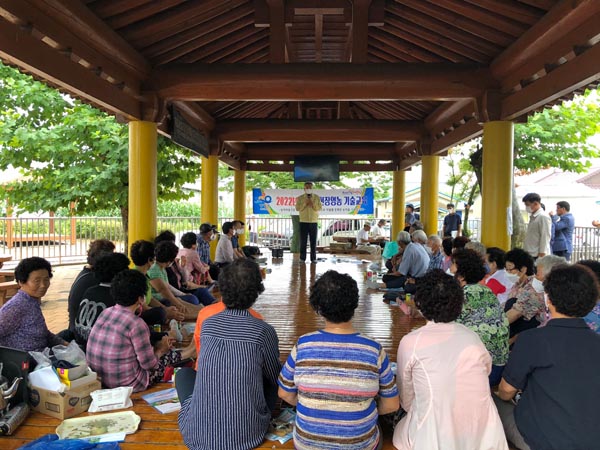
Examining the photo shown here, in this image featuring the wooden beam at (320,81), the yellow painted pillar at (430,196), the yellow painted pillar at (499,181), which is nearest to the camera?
the wooden beam at (320,81)

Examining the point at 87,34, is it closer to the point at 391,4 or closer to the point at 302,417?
the point at 391,4

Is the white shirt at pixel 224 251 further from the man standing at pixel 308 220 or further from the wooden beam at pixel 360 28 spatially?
the wooden beam at pixel 360 28

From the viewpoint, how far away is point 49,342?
3.15 m

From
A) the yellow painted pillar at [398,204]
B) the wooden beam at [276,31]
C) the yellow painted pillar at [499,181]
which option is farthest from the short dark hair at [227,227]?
the yellow painted pillar at [398,204]

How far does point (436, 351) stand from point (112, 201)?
8.66 meters

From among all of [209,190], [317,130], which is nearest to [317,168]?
[317,130]

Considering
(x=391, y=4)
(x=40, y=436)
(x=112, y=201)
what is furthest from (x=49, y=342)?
(x=112, y=201)

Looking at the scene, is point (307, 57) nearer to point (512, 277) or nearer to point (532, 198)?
point (532, 198)

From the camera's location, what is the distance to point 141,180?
5875 millimetres

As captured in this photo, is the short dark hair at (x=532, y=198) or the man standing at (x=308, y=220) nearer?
the short dark hair at (x=532, y=198)

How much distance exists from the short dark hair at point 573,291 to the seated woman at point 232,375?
4.30 ft

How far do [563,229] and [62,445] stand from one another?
742 cm

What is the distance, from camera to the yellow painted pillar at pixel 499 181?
580 cm

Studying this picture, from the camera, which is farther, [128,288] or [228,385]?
[128,288]
